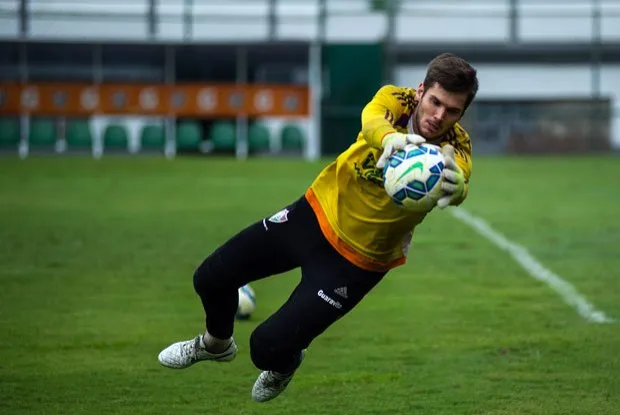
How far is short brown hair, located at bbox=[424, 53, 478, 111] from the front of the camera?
23.5 ft

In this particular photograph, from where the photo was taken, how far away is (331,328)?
1139cm

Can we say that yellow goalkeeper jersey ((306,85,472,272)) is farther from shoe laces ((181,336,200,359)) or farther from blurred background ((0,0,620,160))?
blurred background ((0,0,620,160))

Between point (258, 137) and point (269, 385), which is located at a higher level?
point (269, 385)

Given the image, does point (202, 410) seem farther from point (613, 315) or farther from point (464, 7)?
point (464, 7)

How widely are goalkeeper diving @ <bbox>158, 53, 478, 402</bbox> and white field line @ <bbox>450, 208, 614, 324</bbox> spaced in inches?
179

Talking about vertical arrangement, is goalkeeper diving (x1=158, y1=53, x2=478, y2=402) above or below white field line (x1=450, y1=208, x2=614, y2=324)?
above

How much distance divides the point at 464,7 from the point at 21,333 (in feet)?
118

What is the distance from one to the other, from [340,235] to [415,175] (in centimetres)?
109

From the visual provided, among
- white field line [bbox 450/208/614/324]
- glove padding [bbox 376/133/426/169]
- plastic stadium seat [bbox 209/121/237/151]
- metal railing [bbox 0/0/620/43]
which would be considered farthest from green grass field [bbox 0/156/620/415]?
metal railing [bbox 0/0/620/43]

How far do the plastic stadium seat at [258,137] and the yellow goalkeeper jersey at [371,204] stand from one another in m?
30.4

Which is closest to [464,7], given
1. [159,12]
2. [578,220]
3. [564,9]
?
[564,9]

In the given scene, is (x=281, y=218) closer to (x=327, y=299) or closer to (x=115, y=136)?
(x=327, y=299)

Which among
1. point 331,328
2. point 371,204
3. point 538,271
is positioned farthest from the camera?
point 538,271

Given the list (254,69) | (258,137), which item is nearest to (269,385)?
(258,137)
